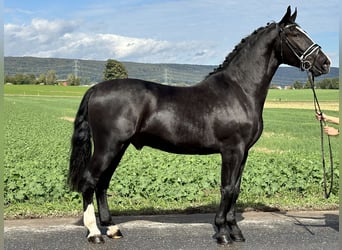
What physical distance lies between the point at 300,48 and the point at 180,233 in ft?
8.76

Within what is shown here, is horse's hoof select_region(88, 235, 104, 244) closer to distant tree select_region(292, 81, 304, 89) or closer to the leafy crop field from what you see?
the leafy crop field

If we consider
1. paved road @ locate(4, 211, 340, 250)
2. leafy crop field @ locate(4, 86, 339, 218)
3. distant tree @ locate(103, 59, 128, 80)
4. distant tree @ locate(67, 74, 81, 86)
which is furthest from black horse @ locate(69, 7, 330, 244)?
distant tree @ locate(67, 74, 81, 86)

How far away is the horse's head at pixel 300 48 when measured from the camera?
5.45 m

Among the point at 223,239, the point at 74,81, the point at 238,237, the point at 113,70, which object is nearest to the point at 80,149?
the point at 223,239

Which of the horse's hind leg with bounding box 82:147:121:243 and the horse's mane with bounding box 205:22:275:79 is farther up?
the horse's mane with bounding box 205:22:275:79

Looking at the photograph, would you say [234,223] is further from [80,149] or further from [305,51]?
[305,51]

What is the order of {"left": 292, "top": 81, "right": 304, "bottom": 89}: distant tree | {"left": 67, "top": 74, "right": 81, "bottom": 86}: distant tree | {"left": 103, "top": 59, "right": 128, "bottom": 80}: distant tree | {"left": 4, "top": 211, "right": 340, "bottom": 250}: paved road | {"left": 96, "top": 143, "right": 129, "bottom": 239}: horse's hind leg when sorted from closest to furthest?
{"left": 4, "top": 211, "right": 340, "bottom": 250}: paved road
{"left": 96, "top": 143, "right": 129, "bottom": 239}: horse's hind leg
{"left": 103, "top": 59, "right": 128, "bottom": 80}: distant tree
{"left": 292, "top": 81, "right": 304, "bottom": 89}: distant tree
{"left": 67, "top": 74, "right": 81, "bottom": 86}: distant tree

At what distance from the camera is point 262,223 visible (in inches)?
241

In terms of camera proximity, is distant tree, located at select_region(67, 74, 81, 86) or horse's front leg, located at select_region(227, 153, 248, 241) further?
distant tree, located at select_region(67, 74, 81, 86)

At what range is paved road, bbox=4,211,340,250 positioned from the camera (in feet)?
17.0

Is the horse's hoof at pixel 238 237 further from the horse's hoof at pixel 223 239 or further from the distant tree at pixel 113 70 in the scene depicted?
the distant tree at pixel 113 70

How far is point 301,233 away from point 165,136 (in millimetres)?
2099

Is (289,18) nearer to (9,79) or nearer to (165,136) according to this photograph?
(165,136)

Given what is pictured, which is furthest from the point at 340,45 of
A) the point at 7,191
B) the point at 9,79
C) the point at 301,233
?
the point at 9,79
